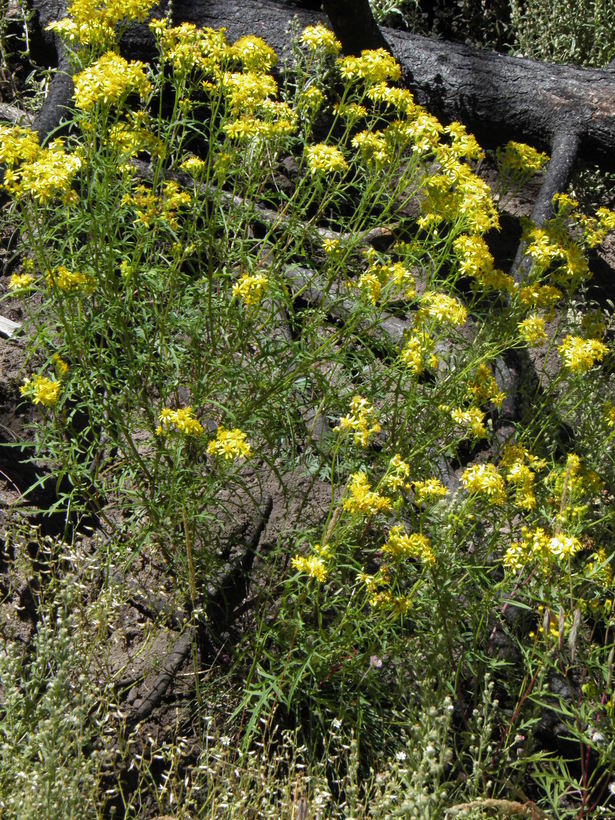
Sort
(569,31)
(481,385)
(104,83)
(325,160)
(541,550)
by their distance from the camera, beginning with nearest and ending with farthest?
(104,83), (541,550), (325,160), (481,385), (569,31)

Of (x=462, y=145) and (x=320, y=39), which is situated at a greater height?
(x=320, y=39)

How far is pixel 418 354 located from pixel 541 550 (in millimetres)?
633

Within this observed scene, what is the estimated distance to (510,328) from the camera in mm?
2721

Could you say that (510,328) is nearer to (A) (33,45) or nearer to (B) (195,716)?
(B) (195,716)

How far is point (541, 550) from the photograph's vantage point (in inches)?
96.4

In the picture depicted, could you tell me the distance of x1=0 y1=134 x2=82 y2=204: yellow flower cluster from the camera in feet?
7.74

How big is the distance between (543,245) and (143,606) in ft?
5.83

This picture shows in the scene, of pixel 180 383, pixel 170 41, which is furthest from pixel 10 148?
pixel 180 383

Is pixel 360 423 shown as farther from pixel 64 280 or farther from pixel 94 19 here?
pixel 94 19

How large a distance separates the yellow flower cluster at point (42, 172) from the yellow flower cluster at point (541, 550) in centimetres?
153

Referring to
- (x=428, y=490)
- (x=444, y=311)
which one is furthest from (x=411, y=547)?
(x=444, y=311)

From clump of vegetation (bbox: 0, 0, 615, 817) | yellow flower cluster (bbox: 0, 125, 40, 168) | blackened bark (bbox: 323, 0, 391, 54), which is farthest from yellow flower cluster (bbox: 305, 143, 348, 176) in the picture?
blackened bark (bbox: 323, 0, 391, 54)

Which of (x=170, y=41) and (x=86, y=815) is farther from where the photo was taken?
(x=170, y=41)

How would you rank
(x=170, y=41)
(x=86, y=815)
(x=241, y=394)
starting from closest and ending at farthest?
(x=86, y=815), (x=170, y=41), (x=241, y=394)
